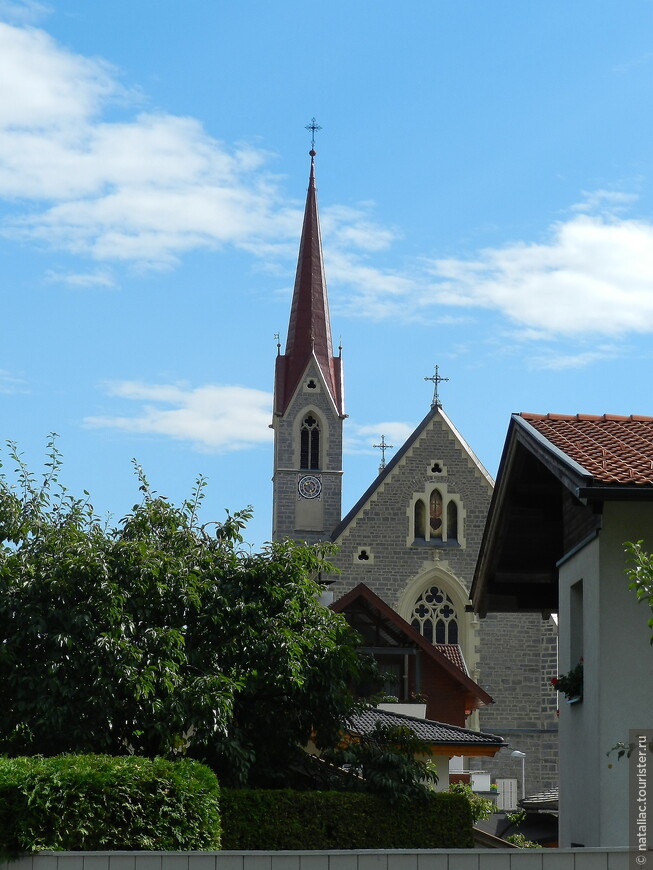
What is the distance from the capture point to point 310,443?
51188 millimetres

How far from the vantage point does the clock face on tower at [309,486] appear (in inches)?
1987

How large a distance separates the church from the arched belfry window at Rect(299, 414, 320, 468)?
1.4 inches

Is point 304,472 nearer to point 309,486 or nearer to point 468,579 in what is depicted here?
point 309,486

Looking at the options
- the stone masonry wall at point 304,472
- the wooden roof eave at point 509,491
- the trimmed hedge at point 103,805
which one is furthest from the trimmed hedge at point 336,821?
the stone masonry wall at point 304,472

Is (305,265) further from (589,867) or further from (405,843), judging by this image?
(589,867)

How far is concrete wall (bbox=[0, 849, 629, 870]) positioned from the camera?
10.7m

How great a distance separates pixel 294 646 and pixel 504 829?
46.5 feet

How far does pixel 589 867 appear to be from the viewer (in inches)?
426

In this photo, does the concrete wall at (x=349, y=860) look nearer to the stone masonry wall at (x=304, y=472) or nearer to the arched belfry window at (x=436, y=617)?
the arched belfry window at (x=436, y=617)

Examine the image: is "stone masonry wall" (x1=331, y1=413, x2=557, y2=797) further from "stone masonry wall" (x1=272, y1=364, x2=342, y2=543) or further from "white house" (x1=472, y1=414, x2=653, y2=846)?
"white house" (x1=472, y1=414, x2=653, y2=846)

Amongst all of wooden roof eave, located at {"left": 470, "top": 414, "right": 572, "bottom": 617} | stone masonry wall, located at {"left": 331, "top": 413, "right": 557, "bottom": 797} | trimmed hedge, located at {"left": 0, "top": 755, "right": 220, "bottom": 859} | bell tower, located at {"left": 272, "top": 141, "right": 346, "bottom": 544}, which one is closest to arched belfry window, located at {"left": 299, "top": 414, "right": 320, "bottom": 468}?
bell tower, located at {"left": 272, "top": 141, "right": 346, "bottom": 544}

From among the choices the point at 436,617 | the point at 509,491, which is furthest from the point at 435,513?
the point at 509,491

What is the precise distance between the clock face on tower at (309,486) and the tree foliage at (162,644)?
33962 millimetres

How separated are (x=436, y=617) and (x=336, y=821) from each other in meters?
32.4
